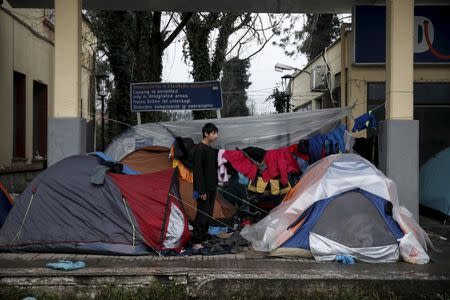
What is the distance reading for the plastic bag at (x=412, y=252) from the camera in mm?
7211

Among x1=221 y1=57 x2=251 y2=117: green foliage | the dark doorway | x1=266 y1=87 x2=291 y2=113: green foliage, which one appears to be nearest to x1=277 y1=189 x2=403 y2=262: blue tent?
the dark doorway

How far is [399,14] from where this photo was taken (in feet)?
29.5

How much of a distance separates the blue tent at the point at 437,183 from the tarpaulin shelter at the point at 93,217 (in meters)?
5.85

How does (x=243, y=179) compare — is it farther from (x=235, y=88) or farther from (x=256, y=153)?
(x=235, y=88)

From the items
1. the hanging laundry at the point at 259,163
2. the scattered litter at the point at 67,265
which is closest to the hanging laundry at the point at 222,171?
the hanging laundry at the point at 259,163

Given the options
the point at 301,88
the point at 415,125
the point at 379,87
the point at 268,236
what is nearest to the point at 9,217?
the point at 268,236

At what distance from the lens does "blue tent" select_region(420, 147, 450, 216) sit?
1085 cm

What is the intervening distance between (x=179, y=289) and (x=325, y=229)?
2.19 meters

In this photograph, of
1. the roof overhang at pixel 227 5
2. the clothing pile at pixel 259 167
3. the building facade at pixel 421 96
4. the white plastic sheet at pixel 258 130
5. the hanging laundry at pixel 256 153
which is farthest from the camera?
the building facade at pixel 421 96

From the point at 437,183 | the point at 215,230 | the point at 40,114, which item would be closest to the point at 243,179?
the point at 215,230

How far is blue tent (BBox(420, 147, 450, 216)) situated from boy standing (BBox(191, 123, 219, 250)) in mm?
5294

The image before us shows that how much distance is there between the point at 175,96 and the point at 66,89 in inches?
112

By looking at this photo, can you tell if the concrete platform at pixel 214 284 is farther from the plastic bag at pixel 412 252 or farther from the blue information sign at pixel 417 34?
the blue information sign at pixel 417 34

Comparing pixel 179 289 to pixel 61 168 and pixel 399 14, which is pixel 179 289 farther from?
pixel 399 14
